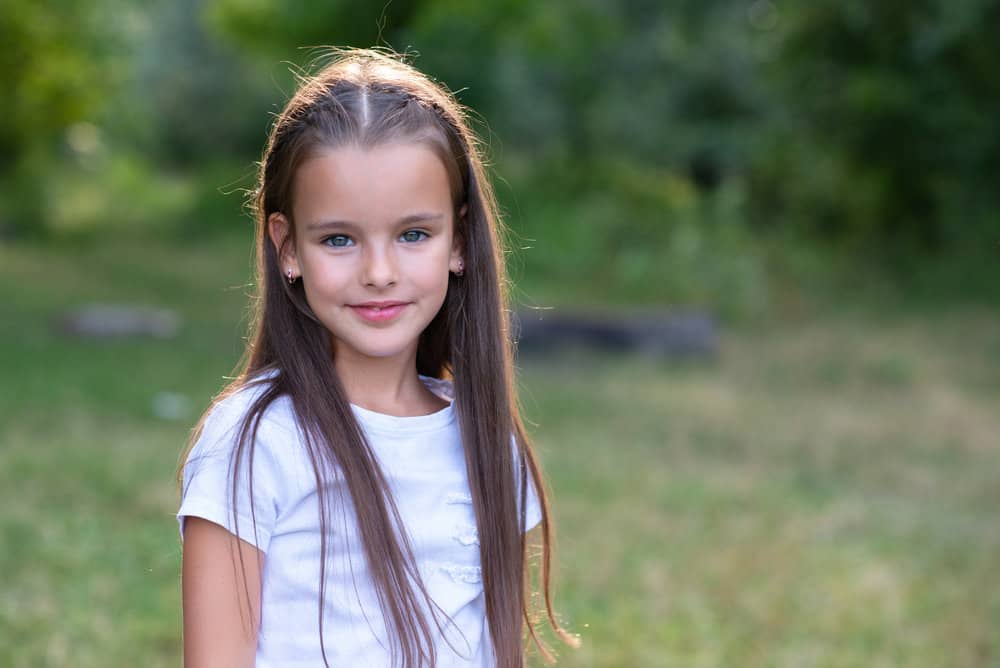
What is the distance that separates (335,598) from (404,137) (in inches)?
23.2

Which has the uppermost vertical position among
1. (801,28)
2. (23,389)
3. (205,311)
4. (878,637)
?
(801,28)

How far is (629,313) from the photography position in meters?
8.79

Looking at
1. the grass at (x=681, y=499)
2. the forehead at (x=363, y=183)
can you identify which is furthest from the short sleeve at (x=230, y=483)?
the grass at (x=681, y=499)

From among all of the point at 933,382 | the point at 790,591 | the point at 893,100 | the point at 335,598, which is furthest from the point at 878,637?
the point at 893,100

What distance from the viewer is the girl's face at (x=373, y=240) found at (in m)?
1.55

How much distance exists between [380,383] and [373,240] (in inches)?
8.9

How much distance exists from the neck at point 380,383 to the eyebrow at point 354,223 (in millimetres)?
196

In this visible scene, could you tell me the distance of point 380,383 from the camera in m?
1.69

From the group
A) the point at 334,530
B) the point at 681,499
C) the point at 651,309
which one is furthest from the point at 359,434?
the point at 651,309

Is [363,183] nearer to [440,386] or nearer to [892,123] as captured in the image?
[440,386]

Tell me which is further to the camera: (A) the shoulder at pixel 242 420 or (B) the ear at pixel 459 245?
(B) the ear at pixel 459 245

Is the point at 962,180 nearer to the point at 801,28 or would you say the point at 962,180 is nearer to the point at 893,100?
the point at 893,100

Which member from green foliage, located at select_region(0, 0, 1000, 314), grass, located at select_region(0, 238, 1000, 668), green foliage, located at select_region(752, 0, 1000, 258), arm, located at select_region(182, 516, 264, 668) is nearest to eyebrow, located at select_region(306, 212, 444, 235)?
arm, located at select_region(182, 516, 264, 668)

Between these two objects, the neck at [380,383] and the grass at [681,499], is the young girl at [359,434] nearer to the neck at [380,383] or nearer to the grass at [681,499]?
the neck at [380,383]
